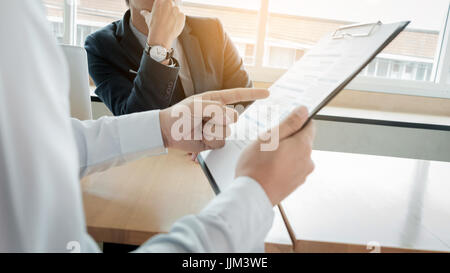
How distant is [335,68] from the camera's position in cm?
61


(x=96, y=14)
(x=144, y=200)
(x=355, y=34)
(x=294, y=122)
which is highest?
(x=96, y=14)

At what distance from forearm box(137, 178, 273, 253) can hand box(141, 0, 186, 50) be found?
110 centimetres

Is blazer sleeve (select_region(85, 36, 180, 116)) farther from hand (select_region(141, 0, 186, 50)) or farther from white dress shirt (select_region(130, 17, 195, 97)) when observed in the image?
white dress shirt (select_region(130, 17, 195, 97))

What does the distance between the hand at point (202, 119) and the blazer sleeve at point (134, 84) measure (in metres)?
0.63

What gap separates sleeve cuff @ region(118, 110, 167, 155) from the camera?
80 centimetres

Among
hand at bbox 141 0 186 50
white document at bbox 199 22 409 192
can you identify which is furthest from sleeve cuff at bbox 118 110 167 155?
hand at bbox 141 0 186 50

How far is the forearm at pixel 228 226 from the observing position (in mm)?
387

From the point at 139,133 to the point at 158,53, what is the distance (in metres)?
0.71

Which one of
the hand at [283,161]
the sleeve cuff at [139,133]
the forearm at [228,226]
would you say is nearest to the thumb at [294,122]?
the hand at [283,161]

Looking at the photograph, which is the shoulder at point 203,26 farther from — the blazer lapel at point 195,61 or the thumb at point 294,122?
the thumb at point 294,122

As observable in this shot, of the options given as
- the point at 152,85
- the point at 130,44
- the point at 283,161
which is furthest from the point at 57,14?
the point at 283,161

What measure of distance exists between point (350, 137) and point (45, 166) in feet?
8.06

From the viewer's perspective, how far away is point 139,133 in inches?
31.5

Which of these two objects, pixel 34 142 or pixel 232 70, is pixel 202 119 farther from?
pixel 232 70
